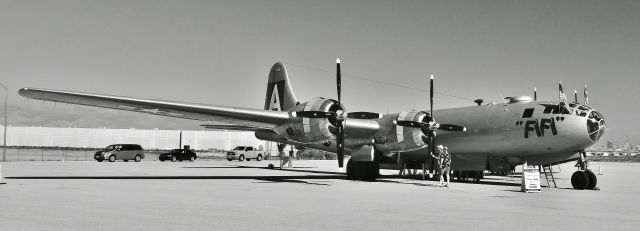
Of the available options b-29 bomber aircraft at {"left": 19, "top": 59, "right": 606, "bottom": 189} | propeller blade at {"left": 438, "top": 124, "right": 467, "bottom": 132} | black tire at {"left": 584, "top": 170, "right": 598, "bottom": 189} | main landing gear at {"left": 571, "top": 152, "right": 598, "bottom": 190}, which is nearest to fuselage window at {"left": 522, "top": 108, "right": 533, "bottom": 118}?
b-29 bomber aircraft at {"left": 19, "top": 59, "right": 606, "bottom": 189}

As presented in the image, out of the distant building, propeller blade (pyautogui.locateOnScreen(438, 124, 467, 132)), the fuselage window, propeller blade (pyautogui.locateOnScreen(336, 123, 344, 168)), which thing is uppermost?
the distant building

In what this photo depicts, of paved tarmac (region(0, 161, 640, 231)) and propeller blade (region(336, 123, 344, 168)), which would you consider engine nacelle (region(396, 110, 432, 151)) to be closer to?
propeller blade (region(336, 123, 344, 168))

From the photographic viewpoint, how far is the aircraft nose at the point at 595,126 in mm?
21422

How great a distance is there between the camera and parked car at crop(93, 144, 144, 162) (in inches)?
2071

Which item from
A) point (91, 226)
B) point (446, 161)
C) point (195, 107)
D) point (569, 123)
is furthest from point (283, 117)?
point (91, 226)

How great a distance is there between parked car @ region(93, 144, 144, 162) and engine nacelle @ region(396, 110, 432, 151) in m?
36.0

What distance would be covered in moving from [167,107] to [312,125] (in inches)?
234

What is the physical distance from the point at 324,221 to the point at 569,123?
15.1 meters

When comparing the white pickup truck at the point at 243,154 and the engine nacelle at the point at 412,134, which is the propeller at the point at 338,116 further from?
the white pickup truck at the point at 243,154

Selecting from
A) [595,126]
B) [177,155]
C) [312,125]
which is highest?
[312,125]

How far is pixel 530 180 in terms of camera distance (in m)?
19.1

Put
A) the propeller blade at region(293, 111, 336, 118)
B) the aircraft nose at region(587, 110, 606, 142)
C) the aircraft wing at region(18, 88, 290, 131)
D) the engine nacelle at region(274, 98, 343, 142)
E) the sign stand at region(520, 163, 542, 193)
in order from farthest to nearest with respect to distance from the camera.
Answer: the engine nacelle at region(274, 98, 343, 142) → the propeller blade at region(293, 111, 336, 118) → the aircraft nose at region(587, 110, 606, 142) → the aircraft wing at region(18, 88, 290, 131) → the sign stand at region(520, 163, 542, 193)

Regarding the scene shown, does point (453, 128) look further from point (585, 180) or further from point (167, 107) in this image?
point (167, 107)

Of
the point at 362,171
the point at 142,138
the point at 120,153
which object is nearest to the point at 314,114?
the point at 362,171
